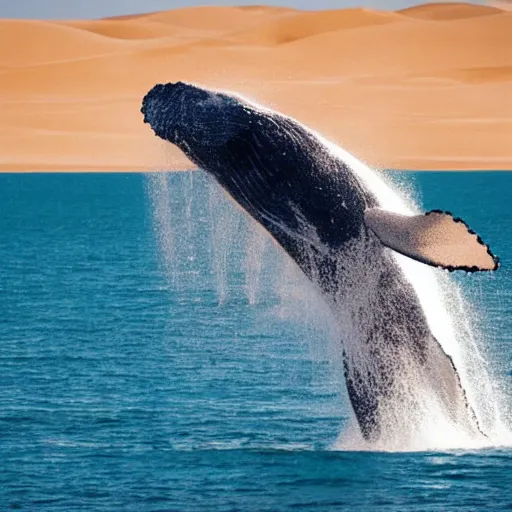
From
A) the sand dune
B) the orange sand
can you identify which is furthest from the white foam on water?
the sand dune

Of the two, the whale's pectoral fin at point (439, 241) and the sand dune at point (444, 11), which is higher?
the sand dune at point (444, 11)

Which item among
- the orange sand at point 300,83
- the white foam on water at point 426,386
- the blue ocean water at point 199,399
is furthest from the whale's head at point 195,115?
the orange sand at point 300,83

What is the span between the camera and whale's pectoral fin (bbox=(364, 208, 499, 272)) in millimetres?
13117

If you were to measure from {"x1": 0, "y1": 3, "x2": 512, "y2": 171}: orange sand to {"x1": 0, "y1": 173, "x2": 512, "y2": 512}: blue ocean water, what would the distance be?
160 feet

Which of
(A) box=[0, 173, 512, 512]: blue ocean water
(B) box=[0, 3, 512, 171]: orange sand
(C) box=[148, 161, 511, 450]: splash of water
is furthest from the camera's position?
(B) box=[0, 3, 512, 171]: orange sand

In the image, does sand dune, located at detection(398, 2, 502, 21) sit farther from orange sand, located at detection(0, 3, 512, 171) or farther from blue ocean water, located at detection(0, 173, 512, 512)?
blue ocean water, located at detection(0, 173, 512, 512)

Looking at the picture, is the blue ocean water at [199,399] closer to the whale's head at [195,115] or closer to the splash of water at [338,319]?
the splash of water at [338,319]

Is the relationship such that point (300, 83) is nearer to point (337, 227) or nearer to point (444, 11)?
point (444, 11)

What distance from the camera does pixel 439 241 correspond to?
13336mm

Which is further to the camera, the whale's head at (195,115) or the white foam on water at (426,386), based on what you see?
the white foam on water at (426,386)

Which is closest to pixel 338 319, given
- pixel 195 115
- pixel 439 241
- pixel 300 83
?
pixel 439 241

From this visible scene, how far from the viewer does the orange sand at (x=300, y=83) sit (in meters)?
99.2

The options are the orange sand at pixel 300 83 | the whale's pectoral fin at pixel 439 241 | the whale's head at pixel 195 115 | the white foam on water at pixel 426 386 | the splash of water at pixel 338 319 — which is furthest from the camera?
the orange sand at pixel 300 83

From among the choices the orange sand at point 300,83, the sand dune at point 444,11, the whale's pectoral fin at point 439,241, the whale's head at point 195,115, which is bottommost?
the whale's pectoral fin at point 439,241
